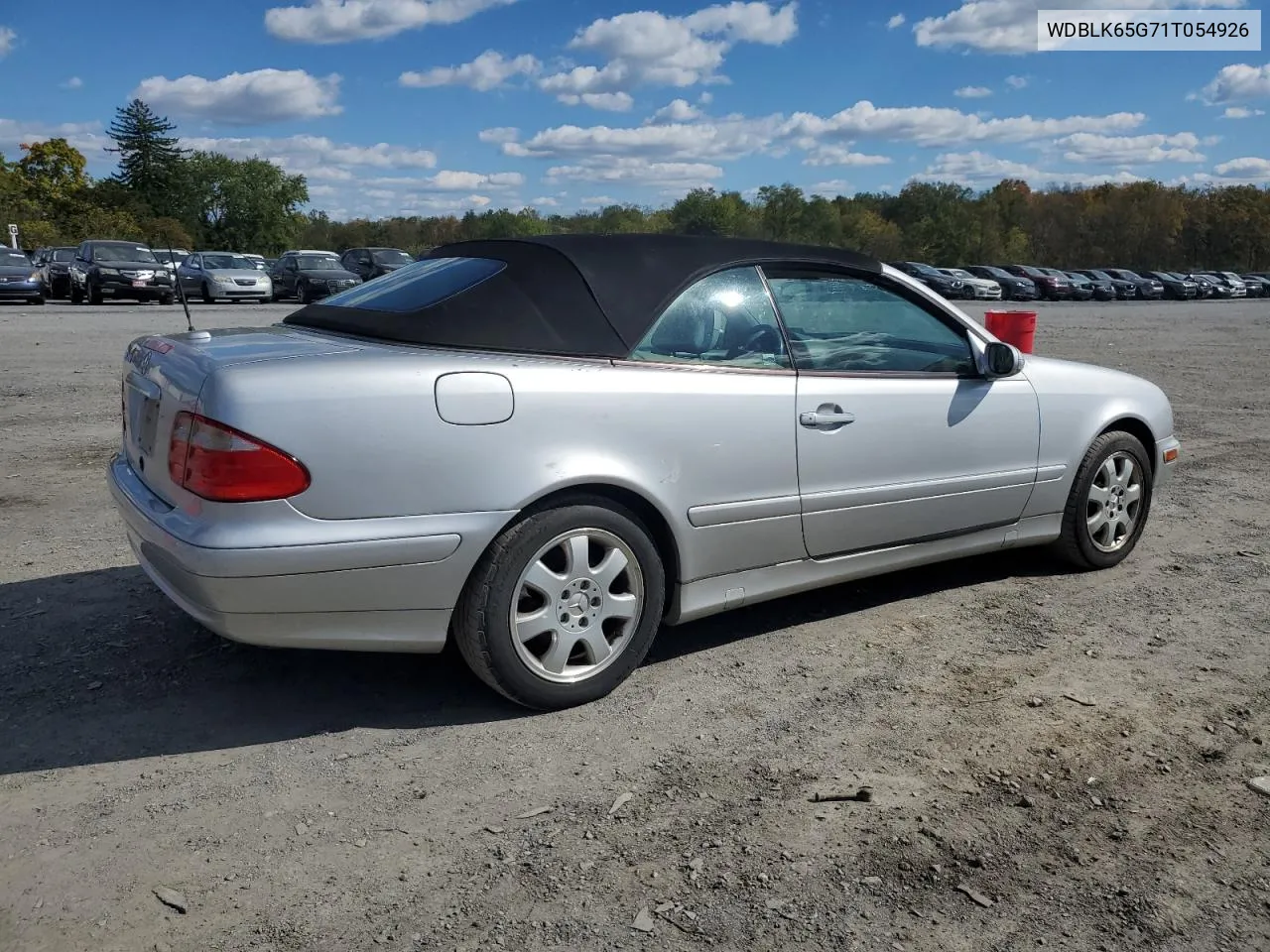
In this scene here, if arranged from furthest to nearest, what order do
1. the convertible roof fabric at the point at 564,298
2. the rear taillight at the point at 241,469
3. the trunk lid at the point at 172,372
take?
the convertible roof fabric at the point at 564,298, the trunk lid at the point at 172,372, the rear taillight at the point at 241,469

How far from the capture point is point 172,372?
11.5 feet

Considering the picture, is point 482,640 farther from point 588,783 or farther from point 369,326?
point 369,326

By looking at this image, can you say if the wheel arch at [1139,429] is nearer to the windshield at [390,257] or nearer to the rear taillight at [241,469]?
the rear taillight at [241,469]

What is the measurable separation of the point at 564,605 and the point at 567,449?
512 millimetres

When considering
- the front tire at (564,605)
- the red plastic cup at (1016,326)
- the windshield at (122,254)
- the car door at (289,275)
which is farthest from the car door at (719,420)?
the car door at (289,275)

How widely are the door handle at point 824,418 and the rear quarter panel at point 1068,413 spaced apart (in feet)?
3.89

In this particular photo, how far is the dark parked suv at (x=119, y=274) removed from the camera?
28.8 metres

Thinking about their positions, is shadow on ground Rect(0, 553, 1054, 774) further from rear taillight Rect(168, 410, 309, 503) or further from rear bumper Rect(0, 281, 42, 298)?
rear bumper Rect(0, 281, 42, 298)

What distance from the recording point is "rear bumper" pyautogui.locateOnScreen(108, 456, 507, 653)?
320 centimetres

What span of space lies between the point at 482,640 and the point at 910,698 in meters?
1.48

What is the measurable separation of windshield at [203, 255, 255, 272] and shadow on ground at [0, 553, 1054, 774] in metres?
28.7

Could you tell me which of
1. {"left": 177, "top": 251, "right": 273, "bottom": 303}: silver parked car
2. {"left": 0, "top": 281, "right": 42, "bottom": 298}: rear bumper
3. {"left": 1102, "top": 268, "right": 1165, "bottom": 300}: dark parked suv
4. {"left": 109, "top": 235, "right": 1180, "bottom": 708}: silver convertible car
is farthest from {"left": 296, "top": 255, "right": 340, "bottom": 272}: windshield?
{"left": 1102, "top": 268, "right": 1165, "bottom": 300}: dark parked suv

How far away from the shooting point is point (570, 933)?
8.16ft

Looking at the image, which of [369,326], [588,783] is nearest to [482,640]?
[588,783]
